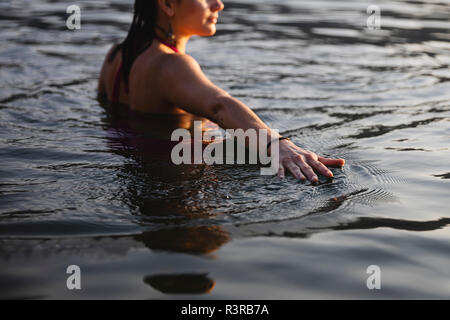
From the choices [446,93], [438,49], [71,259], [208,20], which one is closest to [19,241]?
[71,259]

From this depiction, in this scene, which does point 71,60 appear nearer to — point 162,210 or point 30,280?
point 162,210

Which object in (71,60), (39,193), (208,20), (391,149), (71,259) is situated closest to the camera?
(71,259)

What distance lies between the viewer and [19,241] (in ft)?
7.95

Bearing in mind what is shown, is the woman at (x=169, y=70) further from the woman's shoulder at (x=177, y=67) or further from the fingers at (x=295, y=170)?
the fingers at (x=295, y=170)

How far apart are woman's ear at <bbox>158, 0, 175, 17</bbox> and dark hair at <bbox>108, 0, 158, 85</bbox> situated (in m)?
0.05

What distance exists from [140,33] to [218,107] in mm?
957

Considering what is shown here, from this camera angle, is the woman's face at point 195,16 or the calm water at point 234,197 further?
the woman's face at point 195,16

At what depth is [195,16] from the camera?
4.05 metres

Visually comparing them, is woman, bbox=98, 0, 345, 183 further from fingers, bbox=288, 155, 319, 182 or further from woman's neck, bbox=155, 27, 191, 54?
fingers, bbox=288, 155, 319, 182

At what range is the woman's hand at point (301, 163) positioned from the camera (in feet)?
10.2

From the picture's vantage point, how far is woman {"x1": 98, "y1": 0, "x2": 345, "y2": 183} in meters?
3.55

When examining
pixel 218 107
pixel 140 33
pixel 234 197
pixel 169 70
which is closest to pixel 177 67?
pixel 169 70

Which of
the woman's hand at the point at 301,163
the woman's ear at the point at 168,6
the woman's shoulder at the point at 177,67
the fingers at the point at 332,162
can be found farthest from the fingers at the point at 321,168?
the woman's ear at the point at 168,6
